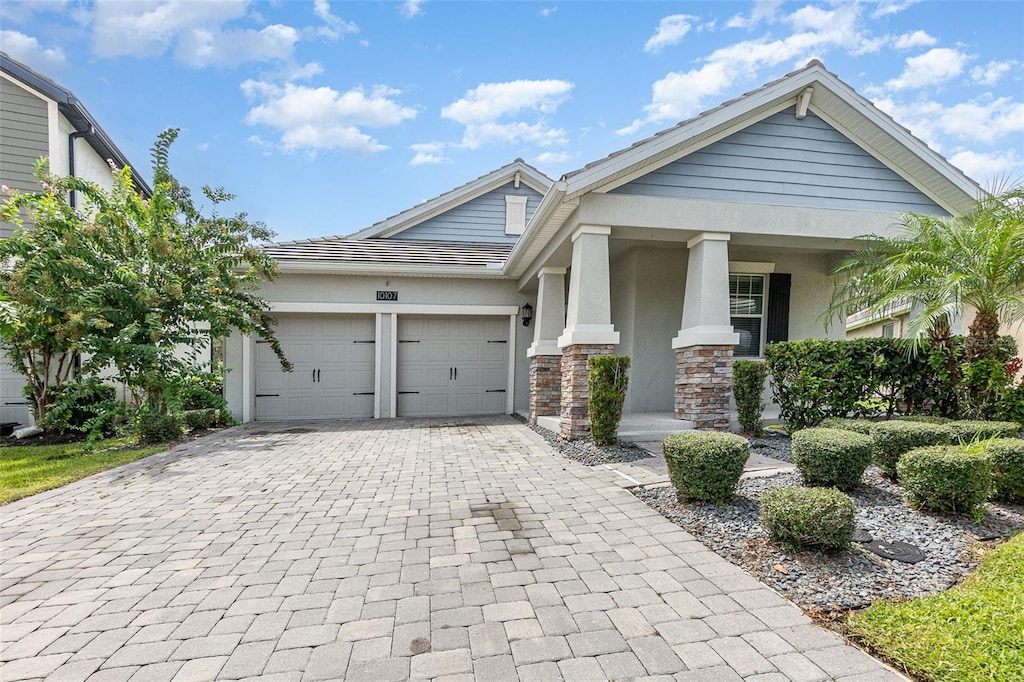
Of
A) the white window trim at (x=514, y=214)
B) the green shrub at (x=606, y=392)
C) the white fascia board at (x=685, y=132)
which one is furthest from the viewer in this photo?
the white window trim at (x=514, y=214)

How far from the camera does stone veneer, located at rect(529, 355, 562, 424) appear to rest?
8.61m

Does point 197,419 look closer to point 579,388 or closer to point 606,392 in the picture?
point 579,388

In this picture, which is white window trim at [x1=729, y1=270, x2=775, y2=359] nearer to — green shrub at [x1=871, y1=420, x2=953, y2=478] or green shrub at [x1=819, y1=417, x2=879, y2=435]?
green shrub at [x1=819, y1=417, x2=879, y2=435]

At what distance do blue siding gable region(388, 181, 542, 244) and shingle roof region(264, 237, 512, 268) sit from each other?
31.6 inches

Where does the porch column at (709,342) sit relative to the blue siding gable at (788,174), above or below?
below

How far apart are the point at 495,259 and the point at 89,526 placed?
8.54 meters

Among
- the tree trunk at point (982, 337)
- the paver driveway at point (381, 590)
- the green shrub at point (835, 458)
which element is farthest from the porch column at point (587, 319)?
the tree trunk at point (982, 337)

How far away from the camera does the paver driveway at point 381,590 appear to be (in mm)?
2064

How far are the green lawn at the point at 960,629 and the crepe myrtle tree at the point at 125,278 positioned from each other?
886cm

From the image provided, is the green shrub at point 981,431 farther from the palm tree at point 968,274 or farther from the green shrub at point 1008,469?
the palm tree at point 968,274

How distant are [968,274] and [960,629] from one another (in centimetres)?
488

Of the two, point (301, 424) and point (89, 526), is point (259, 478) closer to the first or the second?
point (89, 526)

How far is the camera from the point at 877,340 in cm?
618

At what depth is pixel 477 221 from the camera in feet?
43.8
